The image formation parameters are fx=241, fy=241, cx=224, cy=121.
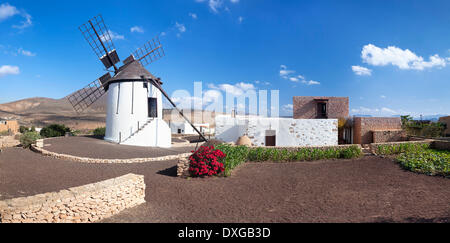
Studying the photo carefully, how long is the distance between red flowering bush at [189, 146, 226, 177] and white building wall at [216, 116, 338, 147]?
887 cm

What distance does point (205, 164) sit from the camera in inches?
349

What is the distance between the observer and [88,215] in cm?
493

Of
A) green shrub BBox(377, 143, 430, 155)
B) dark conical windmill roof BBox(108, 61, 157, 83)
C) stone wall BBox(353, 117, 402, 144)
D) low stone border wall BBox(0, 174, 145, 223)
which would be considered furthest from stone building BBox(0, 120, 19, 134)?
green shrub BBox(377, 143, 430, 155)

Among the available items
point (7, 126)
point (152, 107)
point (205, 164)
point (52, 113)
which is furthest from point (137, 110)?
point (52, 113)

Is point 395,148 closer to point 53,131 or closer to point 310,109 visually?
point 310,109

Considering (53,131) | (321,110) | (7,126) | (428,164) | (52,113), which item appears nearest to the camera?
(428,164)

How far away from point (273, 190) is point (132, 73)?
15495mm

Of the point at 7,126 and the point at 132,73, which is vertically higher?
the point at 132,73

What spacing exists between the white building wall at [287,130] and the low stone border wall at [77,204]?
12.3 metres

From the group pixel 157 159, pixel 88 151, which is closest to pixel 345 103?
pixel 157 159

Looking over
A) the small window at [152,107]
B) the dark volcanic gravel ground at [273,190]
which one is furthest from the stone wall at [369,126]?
the small window at [152,107]

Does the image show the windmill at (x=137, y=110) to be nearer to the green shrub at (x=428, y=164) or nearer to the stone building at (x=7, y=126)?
the green shrub at (x=428, y=164)

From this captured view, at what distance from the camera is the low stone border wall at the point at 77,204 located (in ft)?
13.6
